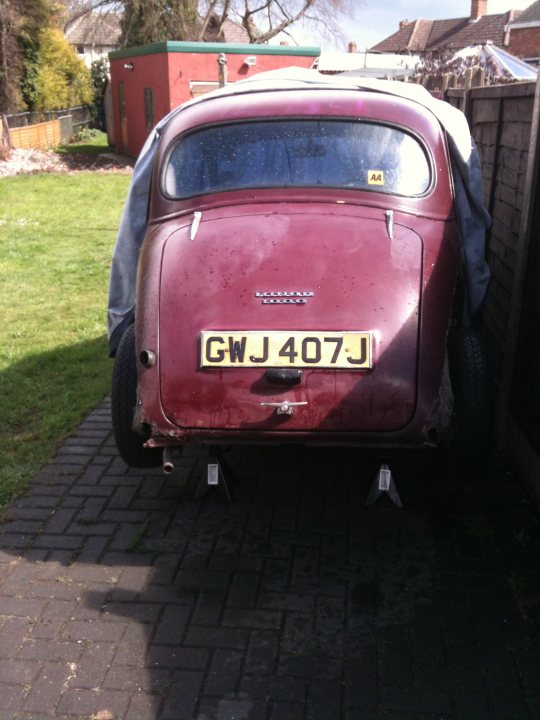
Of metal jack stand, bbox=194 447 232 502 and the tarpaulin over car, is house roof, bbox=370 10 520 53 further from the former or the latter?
metal jack stand, bbox=194 447 232 502

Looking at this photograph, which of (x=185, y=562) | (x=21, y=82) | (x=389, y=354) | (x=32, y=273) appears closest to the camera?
(x=389, y=354)

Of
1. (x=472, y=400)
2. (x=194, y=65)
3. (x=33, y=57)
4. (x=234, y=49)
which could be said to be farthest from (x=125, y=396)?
(x=33, y=57)

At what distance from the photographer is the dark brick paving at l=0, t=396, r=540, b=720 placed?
2889 mm

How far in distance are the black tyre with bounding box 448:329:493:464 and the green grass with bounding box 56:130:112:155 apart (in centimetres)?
2468

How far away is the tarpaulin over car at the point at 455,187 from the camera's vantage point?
4398 mm

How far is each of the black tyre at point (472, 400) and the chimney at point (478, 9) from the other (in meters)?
61.3

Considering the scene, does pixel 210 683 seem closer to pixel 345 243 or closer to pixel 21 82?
pixel 345 243

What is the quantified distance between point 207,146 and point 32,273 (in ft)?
19.7

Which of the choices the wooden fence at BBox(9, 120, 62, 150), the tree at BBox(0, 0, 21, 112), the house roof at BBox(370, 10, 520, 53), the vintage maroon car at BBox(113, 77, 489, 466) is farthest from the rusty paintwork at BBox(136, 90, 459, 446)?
the house roof at BBox(370, 10, 520, 53)

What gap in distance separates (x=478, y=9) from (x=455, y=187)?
200 ft

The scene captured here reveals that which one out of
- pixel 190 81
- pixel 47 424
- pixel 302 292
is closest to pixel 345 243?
pixel 302 292

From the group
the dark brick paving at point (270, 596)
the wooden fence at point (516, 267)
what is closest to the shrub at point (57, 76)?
the wooden fence at point (516, 267)

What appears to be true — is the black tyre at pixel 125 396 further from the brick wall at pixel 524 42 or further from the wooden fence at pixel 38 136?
the brick wall at pixel 524 42

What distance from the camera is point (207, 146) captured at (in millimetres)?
4402
